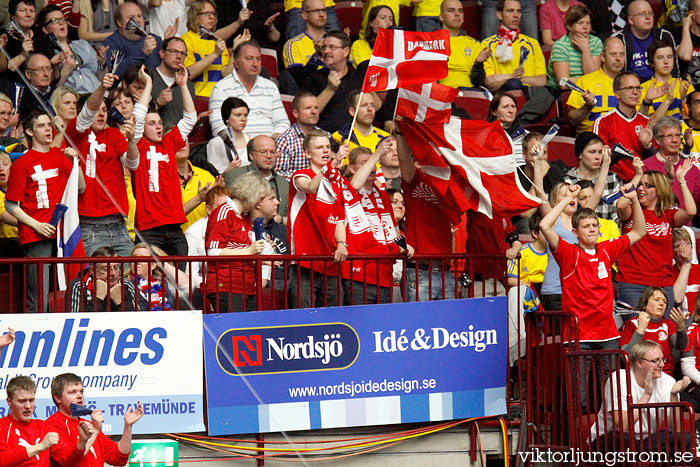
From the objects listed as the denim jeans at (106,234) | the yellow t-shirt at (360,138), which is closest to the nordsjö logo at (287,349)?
the denim jeans at (106,234)

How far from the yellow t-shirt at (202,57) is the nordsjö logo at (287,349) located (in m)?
5.41

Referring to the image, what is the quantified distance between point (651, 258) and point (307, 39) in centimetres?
504

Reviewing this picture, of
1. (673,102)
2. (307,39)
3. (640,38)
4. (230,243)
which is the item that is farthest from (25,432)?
(640,38)

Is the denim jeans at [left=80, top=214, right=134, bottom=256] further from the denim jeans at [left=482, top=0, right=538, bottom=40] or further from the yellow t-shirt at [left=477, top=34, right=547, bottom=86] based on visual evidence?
the denim jeans at [left=482, top=0, right=538, bottom=40]

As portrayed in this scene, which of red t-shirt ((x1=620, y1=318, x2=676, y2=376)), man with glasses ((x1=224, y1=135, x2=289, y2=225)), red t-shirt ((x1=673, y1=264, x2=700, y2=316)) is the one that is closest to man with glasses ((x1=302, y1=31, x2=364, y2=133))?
man with glasses ((x1=224, y1=135, x2=289, y2=225))

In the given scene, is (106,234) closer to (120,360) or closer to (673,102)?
(120,360)

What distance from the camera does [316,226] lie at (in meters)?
10.2

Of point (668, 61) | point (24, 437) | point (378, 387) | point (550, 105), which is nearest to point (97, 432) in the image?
point (24, 437)

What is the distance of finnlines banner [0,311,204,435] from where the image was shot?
31.0ft

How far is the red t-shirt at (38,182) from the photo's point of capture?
10.8 meters

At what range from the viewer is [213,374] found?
31.8 feet

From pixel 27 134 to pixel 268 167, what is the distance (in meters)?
2.34

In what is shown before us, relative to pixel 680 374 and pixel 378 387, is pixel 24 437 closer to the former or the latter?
pixel 378 387

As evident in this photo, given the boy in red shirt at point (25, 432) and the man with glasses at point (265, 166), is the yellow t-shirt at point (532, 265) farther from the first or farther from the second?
the boy in red shirt at point (25, 432)
